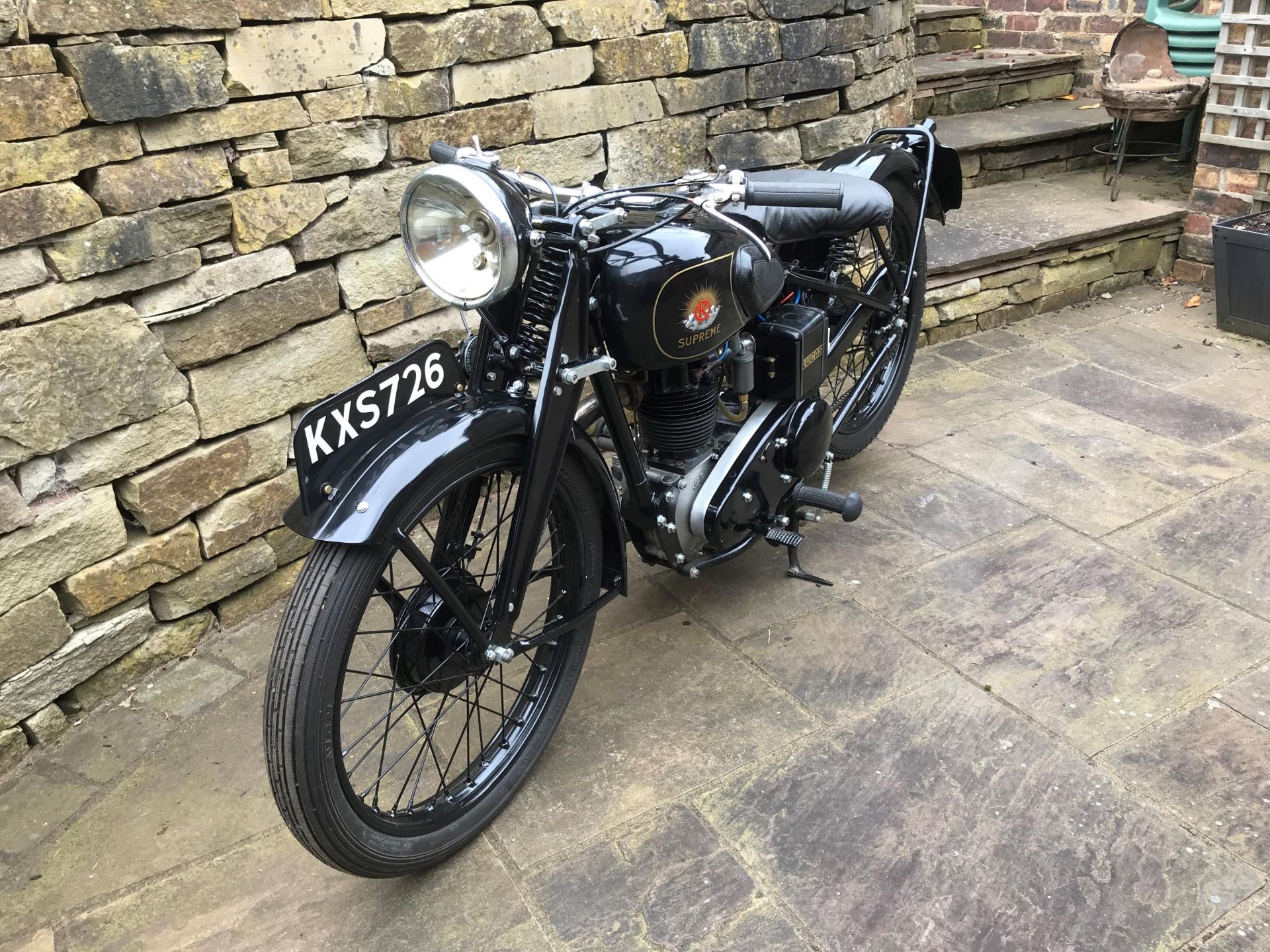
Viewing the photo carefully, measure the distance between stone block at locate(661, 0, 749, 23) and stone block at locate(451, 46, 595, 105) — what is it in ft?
1.19

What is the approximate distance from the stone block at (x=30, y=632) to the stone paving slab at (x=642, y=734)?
46.2 inches

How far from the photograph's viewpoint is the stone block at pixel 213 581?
2.62 m

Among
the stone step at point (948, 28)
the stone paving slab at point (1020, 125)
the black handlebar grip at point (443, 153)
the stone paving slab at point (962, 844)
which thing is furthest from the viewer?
the stone step at point (948, 28)

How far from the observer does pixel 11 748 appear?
2348 millimetres


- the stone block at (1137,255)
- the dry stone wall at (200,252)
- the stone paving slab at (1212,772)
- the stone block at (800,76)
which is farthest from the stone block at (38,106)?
the stone block at (1137,255)

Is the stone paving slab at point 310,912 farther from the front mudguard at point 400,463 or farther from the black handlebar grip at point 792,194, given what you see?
the black handlebar grip at point 792,194

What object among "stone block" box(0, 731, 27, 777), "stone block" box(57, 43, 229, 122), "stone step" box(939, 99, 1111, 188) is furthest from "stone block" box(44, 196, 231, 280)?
"stone step" box(939, 99, 1111, 188)

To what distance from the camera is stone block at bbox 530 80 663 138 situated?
3.00 meters

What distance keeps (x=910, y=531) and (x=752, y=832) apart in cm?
131

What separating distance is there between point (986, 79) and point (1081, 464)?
350 centimetres

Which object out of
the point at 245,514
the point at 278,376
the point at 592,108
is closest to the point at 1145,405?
the point at 592,108

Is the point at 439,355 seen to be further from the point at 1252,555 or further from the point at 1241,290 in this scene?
the point at 1241,290

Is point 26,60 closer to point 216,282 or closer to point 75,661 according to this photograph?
point 216,282

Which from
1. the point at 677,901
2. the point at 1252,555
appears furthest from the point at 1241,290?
the point at 677,901
